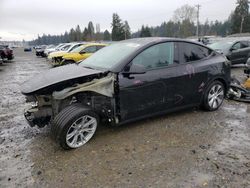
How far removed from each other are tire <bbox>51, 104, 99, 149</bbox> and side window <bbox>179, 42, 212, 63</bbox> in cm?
218

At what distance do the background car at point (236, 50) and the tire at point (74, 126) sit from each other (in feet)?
32.4

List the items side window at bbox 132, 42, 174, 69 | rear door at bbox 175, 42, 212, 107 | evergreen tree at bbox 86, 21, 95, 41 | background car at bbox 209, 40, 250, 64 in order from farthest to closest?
evergreen tree at bbox 86, 21, 95, 41, background car at bbox 209, 40, 250, 64, rear door at bbox 175, 42, 212, 107, side window at bbox 132, 42, 174, 69

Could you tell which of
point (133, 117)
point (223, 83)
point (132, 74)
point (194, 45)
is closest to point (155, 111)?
point (133, 117)

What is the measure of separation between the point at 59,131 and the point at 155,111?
5.93 feet

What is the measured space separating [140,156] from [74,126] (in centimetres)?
110

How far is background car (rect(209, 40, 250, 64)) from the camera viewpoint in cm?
1229

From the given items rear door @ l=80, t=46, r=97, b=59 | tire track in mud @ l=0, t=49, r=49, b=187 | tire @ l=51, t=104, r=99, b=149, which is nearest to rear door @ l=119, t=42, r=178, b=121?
tire @ l=51, t=104, r=99, b=149

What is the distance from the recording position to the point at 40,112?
13.5 feet

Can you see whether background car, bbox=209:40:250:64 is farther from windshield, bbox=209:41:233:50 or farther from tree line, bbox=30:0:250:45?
tree line, bbox=30:0:250:45

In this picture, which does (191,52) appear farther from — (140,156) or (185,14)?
(185,14)

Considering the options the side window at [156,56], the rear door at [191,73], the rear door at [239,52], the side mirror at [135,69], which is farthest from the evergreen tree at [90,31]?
the side mirror at [135,69]

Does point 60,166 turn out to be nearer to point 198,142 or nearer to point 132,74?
point 132,74

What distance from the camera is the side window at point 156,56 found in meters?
4.47

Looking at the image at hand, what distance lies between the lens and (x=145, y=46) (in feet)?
14.9
